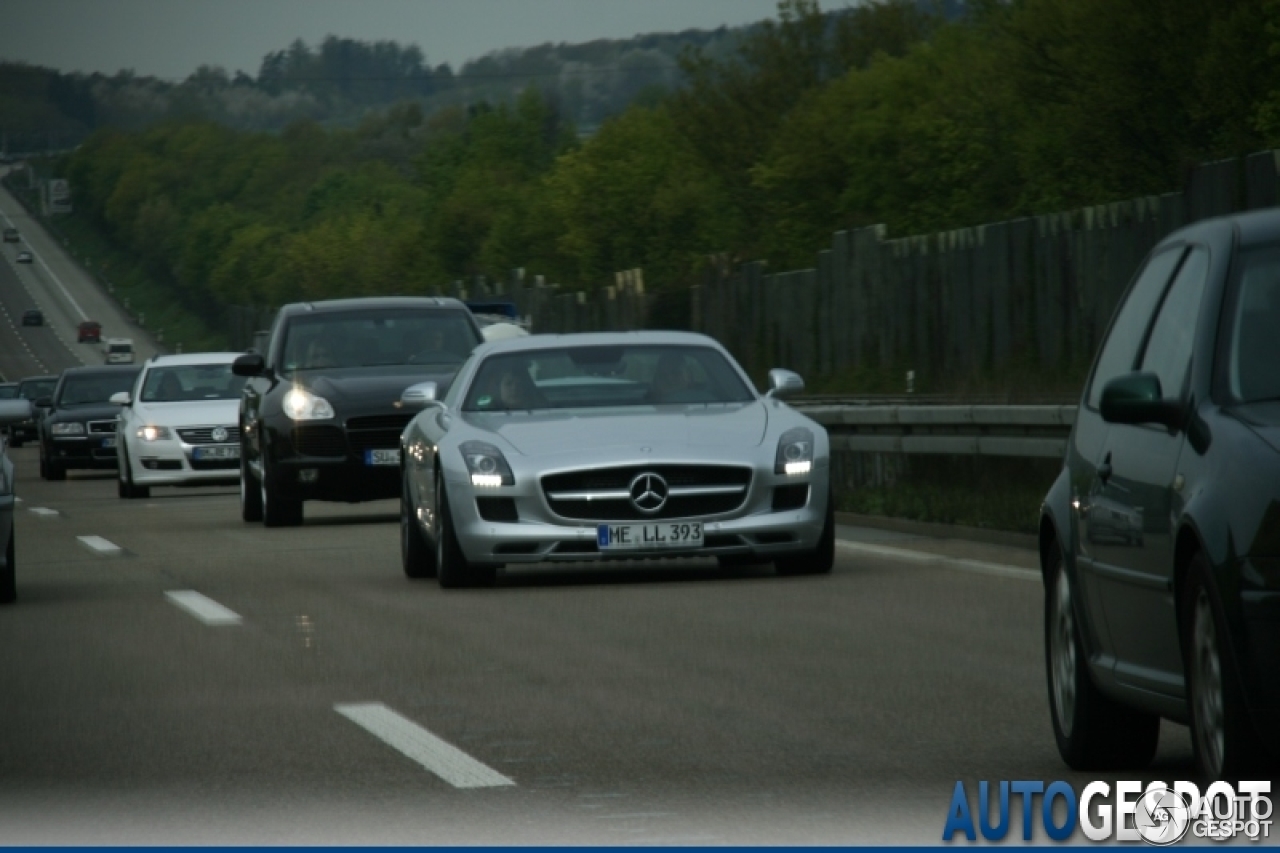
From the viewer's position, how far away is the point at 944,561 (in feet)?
53.9

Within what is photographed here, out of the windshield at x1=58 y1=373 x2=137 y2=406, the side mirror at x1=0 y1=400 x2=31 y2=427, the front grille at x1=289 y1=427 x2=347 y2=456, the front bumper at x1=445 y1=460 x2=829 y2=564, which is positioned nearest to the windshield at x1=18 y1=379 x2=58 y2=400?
the windshield at x1=58 y1=373 x2=137 y2=406

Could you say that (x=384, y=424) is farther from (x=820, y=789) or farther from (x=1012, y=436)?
(x=820, y=789)

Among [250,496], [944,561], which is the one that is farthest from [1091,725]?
[250,496]

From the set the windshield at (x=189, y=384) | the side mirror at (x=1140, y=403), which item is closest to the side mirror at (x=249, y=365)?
the windshield at (x=189, y=384)

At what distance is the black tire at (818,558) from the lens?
606 inches

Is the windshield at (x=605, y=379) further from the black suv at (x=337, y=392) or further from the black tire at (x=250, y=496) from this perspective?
the black tire at (x=250, y=496)

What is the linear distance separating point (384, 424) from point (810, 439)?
24.9ft

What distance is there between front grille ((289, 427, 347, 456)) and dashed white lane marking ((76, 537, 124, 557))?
1686mm

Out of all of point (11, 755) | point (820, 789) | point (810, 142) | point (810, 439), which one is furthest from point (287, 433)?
point (810, 142)

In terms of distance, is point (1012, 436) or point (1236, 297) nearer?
point (1236, 297)

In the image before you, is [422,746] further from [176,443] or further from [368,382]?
[176,443]

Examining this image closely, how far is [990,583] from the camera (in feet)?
48.4

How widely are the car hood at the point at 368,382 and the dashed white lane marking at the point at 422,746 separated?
12323 mm

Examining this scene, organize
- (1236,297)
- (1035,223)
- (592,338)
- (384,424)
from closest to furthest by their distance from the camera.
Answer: (1236,297) → (592,338) → (384,424) → (1035,223)
